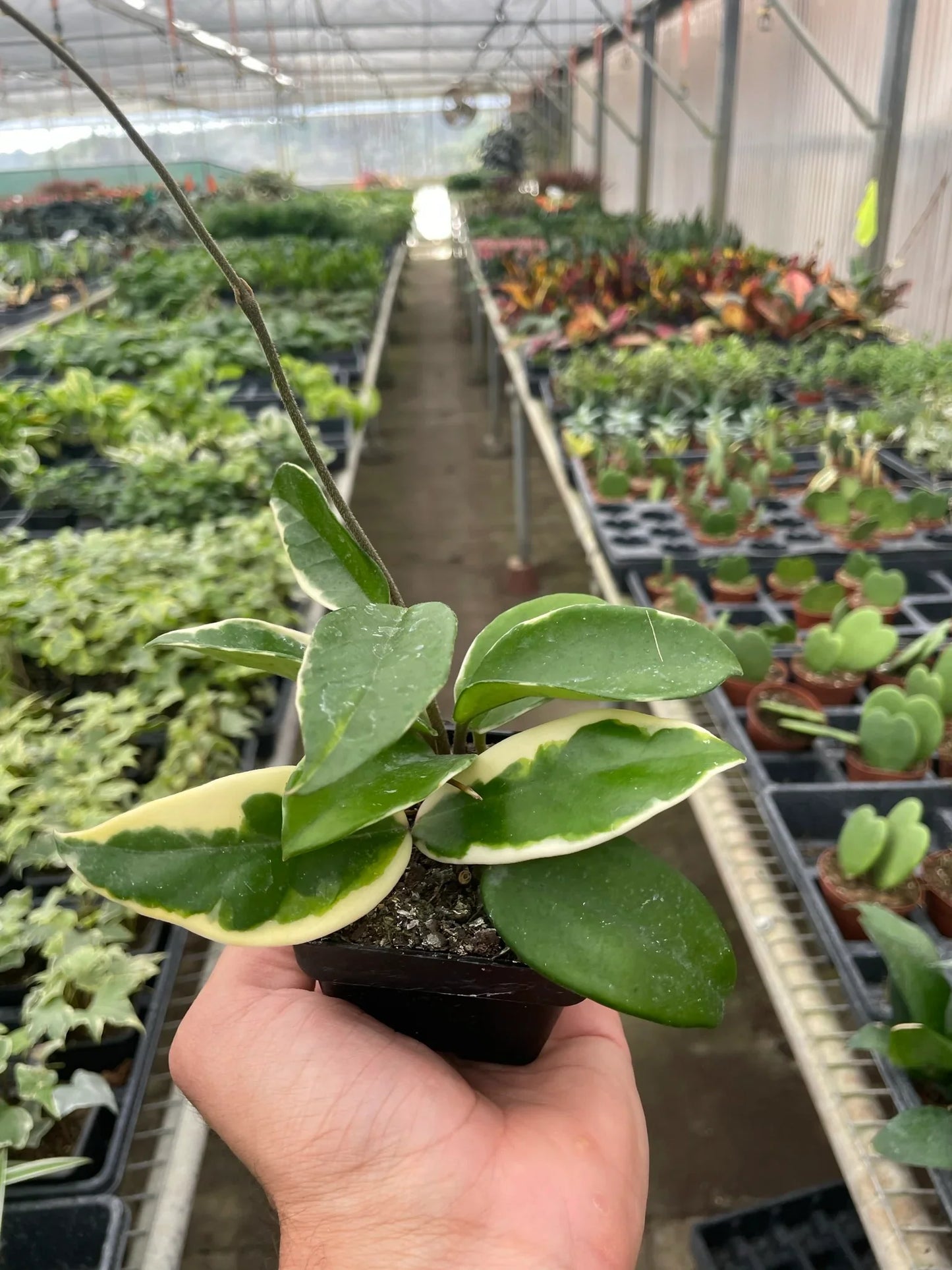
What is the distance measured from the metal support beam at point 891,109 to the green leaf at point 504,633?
10.1 ft

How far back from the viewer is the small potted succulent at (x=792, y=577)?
1.57 m

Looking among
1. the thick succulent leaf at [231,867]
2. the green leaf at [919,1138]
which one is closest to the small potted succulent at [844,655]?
the green leaf at [919,1138]

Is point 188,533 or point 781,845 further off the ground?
point 188,533

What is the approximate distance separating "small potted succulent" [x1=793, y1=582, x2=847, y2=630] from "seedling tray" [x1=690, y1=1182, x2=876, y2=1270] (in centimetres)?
83

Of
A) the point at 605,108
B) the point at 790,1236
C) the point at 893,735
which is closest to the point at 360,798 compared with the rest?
the point at 893,735

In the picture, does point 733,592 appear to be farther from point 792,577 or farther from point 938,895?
point 938,895

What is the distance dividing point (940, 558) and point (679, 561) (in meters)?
0.50

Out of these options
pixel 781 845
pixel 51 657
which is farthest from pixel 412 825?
pixel 51 657

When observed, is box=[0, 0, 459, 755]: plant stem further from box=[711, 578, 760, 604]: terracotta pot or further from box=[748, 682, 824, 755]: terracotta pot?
box=[711, 578, 760, 604]: terracotta pot

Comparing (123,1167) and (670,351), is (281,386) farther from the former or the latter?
(670,351)

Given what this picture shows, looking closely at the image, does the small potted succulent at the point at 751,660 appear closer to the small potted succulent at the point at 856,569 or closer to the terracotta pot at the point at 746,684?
the terracotta pot at the point at 746,684

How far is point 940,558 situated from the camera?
1657 mm

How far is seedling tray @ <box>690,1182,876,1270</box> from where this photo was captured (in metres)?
1.13

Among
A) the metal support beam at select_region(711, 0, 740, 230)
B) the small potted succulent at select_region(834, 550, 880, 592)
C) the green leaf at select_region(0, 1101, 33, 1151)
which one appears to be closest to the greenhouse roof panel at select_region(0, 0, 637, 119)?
the metal support beam at select_region(711, 0, 740, 230)
